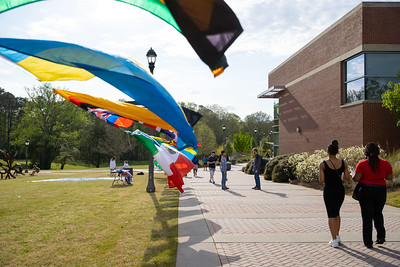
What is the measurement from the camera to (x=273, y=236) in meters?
6.53

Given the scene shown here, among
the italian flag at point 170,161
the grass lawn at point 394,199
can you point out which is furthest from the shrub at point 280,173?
the italian flag at point 170,161

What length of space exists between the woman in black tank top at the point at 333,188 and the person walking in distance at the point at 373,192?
15.5 inches

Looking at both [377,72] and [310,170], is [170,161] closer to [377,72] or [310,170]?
[310,170]

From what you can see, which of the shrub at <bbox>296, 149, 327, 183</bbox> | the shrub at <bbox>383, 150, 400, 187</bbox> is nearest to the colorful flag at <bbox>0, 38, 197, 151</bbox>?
the shrub at <bbox>383, 150, 400, 187</bbox>

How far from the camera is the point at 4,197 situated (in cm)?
1242

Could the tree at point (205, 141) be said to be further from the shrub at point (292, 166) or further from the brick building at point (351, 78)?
the shrub at point (292, 166)

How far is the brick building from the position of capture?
52.6 ft

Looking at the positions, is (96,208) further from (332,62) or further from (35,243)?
(332,62)

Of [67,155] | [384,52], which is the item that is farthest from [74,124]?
[384,52]

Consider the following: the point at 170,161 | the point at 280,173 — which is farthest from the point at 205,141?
the point at 170,161

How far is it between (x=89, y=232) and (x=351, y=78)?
15966 mm

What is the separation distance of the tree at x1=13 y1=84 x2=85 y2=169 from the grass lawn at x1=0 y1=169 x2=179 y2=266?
141ft

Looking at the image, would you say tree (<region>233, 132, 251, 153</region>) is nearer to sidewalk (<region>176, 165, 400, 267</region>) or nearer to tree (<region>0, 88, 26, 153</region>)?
tree (<region>0, 88, 26, 153</region>)

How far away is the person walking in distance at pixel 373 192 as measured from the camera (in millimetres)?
5805
